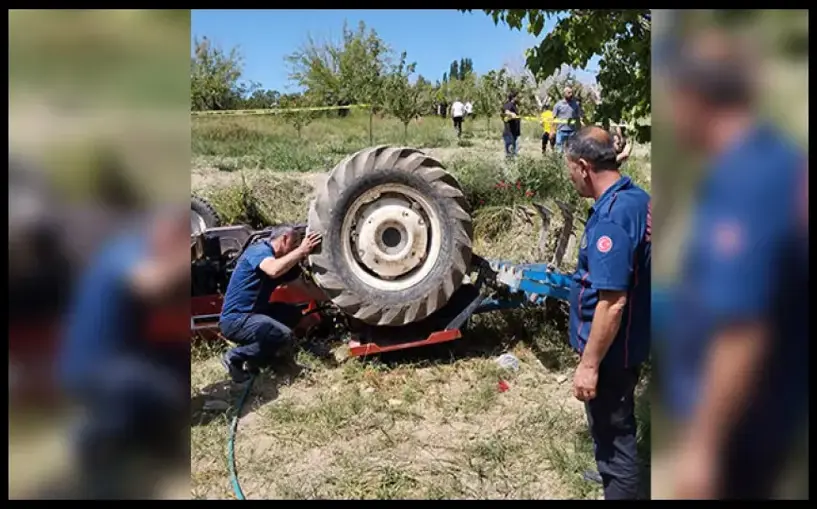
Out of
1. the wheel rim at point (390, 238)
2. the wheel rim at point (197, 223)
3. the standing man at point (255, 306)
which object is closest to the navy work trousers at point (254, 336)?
the standing man at point (255, 306)

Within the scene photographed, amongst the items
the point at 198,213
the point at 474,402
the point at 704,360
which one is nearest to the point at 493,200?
the point at 198,213

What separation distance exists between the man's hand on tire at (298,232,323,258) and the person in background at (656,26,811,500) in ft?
10.3

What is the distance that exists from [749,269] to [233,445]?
299cm

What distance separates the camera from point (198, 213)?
6156 millimetres

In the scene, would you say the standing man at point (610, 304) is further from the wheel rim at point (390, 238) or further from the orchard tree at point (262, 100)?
the orchard tree at point (262, 100)

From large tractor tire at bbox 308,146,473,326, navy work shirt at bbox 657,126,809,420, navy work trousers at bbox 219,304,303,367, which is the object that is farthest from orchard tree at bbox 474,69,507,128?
navy work shirt at bbox 657,126,809,420

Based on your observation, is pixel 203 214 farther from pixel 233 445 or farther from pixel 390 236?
pixel 233 445

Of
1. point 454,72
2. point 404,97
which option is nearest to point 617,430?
point 404,97

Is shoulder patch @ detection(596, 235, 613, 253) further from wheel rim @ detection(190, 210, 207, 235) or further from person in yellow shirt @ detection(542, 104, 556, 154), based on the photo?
person in yellow shirt @ detection(542, 104, 556, 154)

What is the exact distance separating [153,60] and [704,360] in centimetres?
155

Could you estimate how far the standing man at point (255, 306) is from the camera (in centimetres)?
461

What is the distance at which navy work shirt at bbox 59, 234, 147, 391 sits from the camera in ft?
4.97

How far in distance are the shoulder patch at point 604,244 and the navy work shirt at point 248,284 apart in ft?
8.60

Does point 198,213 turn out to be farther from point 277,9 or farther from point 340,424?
point 277,9
